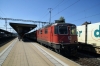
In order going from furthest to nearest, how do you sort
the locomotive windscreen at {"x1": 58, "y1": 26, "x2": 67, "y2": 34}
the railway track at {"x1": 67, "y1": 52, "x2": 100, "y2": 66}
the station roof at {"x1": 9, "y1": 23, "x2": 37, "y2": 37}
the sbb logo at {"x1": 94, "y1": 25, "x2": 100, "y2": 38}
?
the station roof at {"x1": 9, "y1": 23, "x2": 37, "y2": 37}
the locomotive windscreen at {"x1": 58, "y1": 26, "x2": 67, "y2": 34}
the sbb logo at {"x1": 94, "y1": 25, "x2": 100, "y2": 38}
the railway track at {"x1": 67, "y1": 52, "x2": 100, "y2": 66}

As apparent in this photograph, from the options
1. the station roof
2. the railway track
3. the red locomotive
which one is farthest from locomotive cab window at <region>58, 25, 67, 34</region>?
the station roof

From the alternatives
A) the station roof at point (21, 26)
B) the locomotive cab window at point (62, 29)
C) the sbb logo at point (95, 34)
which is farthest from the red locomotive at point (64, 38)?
the station roof at point (21, 26)

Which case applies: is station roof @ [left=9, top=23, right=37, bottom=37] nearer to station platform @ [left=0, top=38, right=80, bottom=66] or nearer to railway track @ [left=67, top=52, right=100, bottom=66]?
station platform @ [left=0, top=38, right=80, bottom=66]

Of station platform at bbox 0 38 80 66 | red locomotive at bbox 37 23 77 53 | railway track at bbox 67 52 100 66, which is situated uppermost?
red locomotive at bbox 37 23 77 53

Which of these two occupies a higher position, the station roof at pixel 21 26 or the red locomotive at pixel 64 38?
the station roof at pixel 21 26

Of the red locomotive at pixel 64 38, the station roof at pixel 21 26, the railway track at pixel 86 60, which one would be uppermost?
the station roof at pixel 21 26

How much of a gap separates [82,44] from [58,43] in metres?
4.19

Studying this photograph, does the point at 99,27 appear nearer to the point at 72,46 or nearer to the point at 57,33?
the point at 72,46

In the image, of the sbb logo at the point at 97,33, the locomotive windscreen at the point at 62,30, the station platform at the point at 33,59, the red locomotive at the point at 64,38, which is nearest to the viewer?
the station platform at the point at 33,59

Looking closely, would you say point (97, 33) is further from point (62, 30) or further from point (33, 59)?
point (33, 59)

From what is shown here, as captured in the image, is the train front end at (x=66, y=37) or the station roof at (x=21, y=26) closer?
the train front end at (x=66, y=37)

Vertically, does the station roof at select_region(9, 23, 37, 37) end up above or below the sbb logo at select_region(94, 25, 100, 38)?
above

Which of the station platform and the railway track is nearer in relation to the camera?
the station platform

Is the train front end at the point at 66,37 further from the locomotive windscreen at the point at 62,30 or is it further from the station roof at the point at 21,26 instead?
the station roof at the point at 21,26
